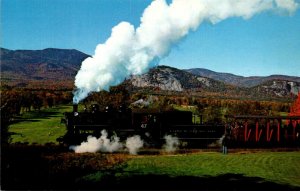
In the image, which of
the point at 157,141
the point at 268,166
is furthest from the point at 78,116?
the point at 268,166

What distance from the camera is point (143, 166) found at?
21078 mm

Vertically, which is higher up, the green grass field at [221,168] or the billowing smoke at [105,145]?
the billowing smoke at [105,145]

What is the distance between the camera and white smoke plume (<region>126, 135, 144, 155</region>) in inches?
1086

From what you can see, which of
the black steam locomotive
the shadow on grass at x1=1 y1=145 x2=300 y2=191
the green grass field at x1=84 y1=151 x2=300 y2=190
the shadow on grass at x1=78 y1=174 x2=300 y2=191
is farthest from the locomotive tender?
the shadow on grass at x1=78 y1=174 x2=300 y2=191

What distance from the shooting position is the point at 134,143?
2895cm

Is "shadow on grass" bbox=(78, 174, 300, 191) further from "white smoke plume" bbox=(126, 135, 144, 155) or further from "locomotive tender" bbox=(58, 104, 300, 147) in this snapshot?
"locomotive tender" bbox=(58, 104, 300, 147)

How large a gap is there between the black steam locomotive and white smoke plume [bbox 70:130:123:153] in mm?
656

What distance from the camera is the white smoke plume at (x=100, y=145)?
27359 mm

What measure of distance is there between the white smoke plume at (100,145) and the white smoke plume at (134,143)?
68 cm

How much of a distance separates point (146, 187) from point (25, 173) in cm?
594

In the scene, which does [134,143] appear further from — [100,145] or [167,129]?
[167,129]

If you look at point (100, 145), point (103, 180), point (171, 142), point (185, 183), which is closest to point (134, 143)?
point (100, 145)

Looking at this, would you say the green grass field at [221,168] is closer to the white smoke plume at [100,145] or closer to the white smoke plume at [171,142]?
the white smoke plume at [100,145]

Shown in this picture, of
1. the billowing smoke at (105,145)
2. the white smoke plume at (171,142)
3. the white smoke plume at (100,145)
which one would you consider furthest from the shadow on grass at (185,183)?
the white smoke plume at (171,142)
